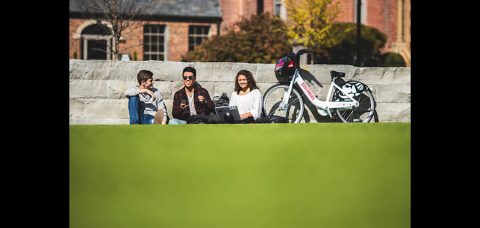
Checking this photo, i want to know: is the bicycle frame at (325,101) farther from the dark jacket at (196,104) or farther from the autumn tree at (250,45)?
the autumn tree at (250,45)

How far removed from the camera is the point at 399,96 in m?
4.67

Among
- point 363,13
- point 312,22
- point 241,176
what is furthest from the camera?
point 363,13

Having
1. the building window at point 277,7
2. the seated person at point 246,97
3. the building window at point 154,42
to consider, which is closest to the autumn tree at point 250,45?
the building window at point 154,42

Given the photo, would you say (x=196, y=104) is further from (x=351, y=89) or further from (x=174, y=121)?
(x=351, y=89)

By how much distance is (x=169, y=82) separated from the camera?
4.24 m

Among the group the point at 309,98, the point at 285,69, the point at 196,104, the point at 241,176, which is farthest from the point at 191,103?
the point at 309,98

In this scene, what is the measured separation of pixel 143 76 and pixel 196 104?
378mm

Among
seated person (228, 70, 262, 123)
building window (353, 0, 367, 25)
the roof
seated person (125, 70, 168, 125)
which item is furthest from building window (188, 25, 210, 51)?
seated person (125, 70, 168, 125)

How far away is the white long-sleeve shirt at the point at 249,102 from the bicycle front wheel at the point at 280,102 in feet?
0.16

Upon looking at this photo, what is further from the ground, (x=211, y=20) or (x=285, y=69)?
(x=211, y=20)

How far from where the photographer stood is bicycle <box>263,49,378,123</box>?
4.41 metres
